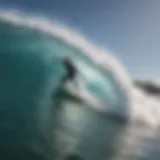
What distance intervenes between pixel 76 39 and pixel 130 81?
346 mm

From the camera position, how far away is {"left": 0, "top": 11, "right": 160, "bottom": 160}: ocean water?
Result: 1995 millimetres

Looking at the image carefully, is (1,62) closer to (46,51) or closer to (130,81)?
(46,51)

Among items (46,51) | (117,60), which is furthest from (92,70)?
(46,51)

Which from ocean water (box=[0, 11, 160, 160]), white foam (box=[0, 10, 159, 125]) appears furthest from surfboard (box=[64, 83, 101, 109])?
white foam (box=[0, 10, 159, 125])

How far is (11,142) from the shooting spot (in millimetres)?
1977

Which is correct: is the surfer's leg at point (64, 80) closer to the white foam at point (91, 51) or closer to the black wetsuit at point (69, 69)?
the black wetsuit at point (69, 69)

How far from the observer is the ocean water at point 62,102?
6.55 ft

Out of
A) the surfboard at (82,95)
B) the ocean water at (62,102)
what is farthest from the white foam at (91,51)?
the surfboard at (82,95)

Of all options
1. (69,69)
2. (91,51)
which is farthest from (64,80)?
(91,51)

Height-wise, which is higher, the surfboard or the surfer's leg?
the surfer's leg

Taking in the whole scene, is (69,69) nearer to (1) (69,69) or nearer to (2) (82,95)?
(1) (69,69)

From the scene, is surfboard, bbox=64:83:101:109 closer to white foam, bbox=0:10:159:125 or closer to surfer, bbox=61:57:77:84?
surfer, bbox=61:57:77:84

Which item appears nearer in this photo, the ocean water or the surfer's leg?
the ocean water

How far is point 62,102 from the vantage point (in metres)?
2.08
